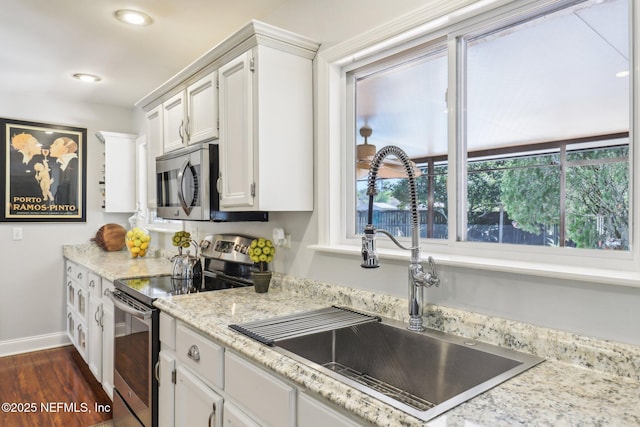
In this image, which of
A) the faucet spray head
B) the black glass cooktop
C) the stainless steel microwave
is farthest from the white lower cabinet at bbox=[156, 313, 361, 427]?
the stainless steel microwave

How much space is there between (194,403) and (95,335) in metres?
1.74

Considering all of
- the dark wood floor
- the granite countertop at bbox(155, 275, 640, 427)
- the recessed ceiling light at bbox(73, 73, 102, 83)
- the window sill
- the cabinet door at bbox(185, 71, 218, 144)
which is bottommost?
the dark wood floor

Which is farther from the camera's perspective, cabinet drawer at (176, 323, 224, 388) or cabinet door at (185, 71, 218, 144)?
cabinet door at (185, 71, 218, 144)

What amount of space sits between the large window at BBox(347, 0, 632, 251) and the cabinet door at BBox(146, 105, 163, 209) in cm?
180

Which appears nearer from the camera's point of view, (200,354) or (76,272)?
(200,354)

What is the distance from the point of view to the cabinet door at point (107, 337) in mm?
A: 2582

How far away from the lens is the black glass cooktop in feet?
A: 6.71

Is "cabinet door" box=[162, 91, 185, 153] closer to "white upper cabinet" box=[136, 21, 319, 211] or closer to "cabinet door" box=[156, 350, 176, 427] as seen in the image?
"white upper cabinet" box=[136, 21, 319, 211]

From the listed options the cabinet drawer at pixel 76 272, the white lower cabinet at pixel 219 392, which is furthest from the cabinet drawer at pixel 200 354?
the cabinet drawer at pixel 76 272

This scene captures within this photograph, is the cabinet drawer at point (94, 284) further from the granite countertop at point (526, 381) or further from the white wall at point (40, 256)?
the granite countertop at point (526, 381)

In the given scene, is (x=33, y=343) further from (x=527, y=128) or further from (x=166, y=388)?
(x=527, y=128)

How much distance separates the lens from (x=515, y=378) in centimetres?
104

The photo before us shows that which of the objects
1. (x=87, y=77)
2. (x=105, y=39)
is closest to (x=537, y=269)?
(x=105, y=39)

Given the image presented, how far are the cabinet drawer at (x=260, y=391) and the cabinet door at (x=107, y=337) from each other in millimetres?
1472
